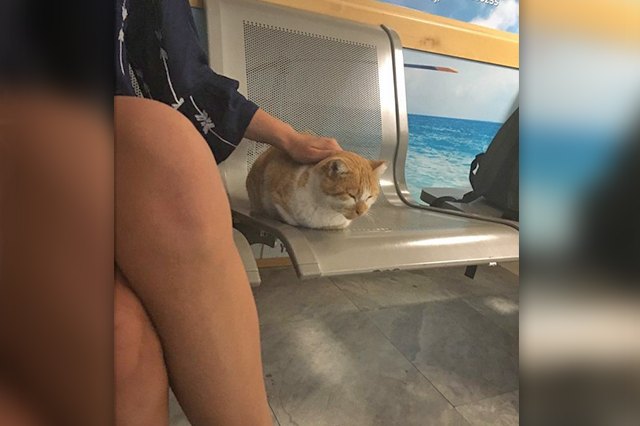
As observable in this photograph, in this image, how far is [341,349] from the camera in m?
0.94

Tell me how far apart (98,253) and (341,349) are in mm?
812

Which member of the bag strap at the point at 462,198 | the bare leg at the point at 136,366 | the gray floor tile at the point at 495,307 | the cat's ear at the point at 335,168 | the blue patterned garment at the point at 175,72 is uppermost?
the blue patterned garment at the point at 175,72

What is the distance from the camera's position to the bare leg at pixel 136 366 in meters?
0.27

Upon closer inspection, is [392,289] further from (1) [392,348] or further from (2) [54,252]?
(2) [54,252]

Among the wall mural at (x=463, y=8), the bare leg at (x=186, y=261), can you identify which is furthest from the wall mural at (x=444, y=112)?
the bare leg at (x=186, y=261)

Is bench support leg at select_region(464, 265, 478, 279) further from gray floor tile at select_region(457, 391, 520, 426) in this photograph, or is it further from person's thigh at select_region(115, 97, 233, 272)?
person's thigh at select_region(115, 97, 233, 272)

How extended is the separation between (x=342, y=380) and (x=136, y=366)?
0.61m

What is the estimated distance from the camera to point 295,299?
3.54 feet

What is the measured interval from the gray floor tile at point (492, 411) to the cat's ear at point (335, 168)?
1.55ft

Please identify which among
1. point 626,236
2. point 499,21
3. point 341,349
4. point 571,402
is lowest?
point 341,349

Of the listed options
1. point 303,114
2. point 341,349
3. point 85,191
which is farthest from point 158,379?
point 303,114

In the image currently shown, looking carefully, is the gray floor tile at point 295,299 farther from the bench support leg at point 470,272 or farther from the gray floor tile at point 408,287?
the bench support leg at point 470,272

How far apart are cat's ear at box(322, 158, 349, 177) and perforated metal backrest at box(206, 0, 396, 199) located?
0.72ft

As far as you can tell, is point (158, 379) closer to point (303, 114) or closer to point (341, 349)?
point (341, 349)
